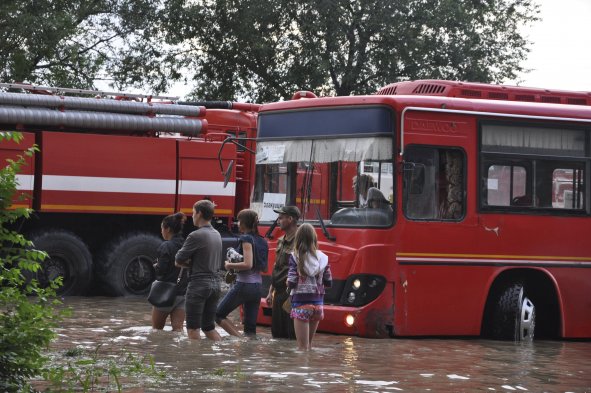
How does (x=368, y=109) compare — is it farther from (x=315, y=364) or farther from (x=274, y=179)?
(x=315, y=364)

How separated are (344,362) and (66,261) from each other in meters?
9.63

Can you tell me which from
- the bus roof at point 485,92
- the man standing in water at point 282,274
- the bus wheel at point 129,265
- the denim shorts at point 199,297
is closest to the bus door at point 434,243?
the bus roof at point 485,92

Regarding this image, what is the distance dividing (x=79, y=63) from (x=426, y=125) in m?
23.0

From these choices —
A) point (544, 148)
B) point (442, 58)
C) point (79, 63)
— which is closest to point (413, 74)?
point (442, 58)

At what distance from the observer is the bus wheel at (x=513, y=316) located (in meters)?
15.5

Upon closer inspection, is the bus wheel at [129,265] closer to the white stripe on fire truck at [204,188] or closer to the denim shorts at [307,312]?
the white stripe on fire truck at [204,188]

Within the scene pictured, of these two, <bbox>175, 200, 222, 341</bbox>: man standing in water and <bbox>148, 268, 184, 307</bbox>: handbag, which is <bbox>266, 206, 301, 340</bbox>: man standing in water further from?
<bbox>148, 268, 184, 307</bbox>: handbag

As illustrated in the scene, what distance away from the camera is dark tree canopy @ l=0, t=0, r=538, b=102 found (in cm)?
3559

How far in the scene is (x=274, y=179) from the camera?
16.0 metres

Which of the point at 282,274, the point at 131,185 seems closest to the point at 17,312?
the point at 282,274

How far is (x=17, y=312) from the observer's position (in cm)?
842

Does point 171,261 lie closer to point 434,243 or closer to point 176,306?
point 176,306

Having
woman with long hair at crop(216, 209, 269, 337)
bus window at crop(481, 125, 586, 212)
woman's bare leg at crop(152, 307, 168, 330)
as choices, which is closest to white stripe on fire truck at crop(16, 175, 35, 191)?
woman's bare leg at crop(152, 307, 168, 330)

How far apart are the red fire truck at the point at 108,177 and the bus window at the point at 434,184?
26.3ft
